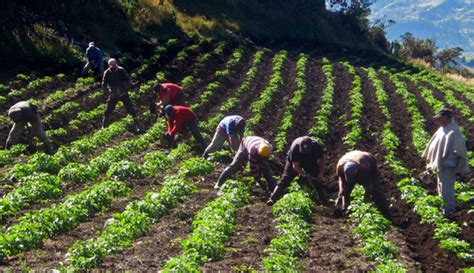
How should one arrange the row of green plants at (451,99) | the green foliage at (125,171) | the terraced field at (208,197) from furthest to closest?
the row of green plants at (451,99), the green foliage at (125,171), the terraced field at (208,197)

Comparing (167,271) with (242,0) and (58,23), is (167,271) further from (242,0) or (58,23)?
(242,0)

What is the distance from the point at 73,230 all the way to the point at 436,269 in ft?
18.0

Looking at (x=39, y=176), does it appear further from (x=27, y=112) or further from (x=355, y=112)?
(x=355, y=112)

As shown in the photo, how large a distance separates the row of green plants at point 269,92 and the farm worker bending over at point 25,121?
18.0ft

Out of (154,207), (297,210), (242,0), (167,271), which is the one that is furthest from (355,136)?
(242,0)

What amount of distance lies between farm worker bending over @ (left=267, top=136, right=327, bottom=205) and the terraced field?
1.08ft

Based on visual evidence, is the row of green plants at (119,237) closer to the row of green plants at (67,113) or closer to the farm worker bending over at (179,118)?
the farm worker bending over at (179,118)

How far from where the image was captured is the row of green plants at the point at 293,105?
686 inches

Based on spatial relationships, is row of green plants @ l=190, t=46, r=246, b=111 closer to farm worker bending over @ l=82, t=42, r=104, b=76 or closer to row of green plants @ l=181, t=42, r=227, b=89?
row of green plants @ l=181, t=42, r=227, b=89

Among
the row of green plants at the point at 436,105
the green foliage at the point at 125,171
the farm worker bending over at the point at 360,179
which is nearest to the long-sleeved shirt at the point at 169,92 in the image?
the green foliage at the point at 125,171

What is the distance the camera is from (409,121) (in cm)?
2133

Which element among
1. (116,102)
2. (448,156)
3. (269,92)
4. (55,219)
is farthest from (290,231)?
(269,92)

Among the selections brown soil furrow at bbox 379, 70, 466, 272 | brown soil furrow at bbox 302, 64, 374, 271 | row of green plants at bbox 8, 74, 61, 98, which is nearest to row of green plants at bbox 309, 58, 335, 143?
brown soil furrow at bbox 302, 64, 374, 271

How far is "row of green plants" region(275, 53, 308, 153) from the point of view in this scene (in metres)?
17.4
